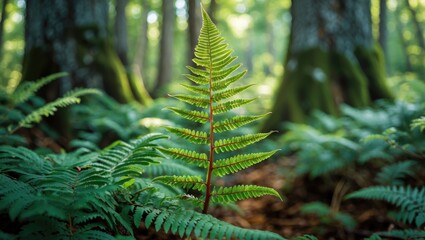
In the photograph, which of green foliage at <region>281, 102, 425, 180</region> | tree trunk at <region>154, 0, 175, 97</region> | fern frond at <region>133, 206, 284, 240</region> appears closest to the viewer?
fern frond at <region>133, 206, 284, 240</region>

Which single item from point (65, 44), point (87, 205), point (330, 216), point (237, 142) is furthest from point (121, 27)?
Answer: point (87, 205)

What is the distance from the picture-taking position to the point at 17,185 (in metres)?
1.17

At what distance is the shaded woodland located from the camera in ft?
4.26

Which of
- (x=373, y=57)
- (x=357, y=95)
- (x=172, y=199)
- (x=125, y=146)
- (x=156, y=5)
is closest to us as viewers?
(x=172, y=199)

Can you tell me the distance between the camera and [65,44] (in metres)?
4.30

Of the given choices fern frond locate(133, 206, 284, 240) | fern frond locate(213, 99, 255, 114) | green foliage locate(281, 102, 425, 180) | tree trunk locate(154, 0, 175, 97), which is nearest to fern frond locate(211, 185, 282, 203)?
fern frond locate(133, 206, 284, 240)

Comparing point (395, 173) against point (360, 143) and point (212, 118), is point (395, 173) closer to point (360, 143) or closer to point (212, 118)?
point (360, 143)

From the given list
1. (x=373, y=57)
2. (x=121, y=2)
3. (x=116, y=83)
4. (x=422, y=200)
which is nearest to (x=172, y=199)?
(x=422, y=200)

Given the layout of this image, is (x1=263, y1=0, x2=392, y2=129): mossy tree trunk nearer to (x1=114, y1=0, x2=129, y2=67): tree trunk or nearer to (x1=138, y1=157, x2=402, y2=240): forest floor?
(x1=138, y1=157, x2=402, y2=240): forest floor

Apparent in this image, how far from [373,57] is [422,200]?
3949 millimetres

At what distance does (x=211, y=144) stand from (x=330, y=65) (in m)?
4.11

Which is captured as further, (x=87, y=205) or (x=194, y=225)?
(x=194, y=225)

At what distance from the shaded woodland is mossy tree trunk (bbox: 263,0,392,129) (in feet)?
0.06

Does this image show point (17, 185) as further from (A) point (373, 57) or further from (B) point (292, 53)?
(A) point (373, 57)
